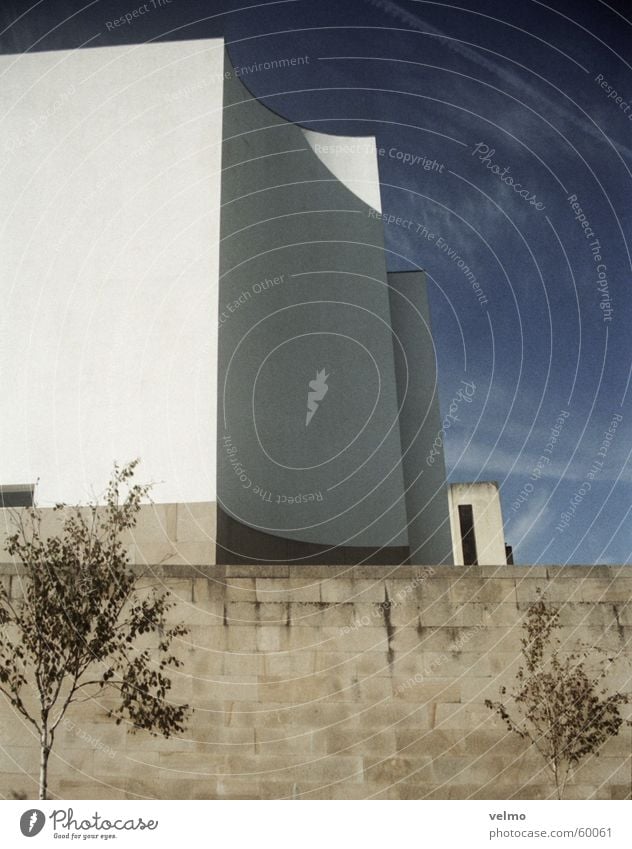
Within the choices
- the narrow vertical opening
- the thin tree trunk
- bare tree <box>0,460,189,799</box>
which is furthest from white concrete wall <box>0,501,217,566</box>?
the narrow vertical opening

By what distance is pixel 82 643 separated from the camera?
7.93 metres

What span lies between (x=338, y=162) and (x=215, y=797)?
47.8 feet

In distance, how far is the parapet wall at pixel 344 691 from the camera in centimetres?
788

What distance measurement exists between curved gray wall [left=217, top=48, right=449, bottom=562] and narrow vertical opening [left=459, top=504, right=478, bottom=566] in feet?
5.33

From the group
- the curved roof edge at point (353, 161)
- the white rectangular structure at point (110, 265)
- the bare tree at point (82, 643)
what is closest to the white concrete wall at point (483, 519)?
the white rectangular structure at point (110, 265)

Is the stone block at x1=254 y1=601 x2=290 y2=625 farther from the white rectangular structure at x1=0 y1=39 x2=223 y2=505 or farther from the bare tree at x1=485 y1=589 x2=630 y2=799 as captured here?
the white rectangular structure at x1=0 y1=39 x2=223 y2=505

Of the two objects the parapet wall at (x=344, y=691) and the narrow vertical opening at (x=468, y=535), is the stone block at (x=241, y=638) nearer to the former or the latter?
the parapet wall at (x=344, y=691)

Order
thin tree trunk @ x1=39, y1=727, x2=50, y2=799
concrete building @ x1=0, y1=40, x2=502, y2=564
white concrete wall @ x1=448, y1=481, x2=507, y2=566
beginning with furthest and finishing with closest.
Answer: white concrete wall @ x1=448, y1=481, x2=507, y2=566, concrete building @ x1=0, y1=40, x2=502, y2=564, thin tree trunk @ x1=39, y1=727, x2=50, y2=799

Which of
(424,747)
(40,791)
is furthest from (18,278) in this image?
(424,747)

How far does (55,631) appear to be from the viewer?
7.95m

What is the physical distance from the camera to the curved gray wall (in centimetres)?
1254

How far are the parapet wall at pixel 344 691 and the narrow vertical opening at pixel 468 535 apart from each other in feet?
24.1

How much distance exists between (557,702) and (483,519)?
25.9 ft

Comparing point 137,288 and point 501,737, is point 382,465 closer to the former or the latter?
point 137,288
